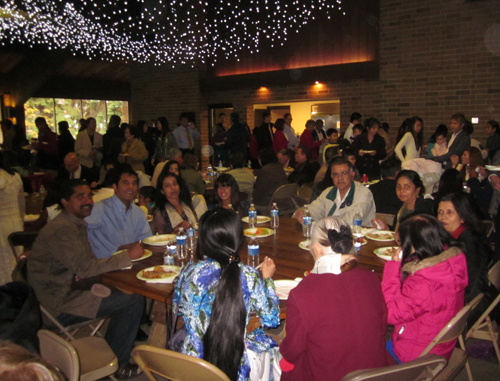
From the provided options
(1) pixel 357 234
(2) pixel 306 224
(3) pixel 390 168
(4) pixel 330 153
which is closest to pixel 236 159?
(4) pixel 330 153

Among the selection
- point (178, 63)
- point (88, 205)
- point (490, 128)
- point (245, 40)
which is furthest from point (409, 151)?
point (178, 63)

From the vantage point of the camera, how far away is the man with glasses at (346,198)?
4035 millimetres

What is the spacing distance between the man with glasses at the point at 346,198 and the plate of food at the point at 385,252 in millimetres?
842

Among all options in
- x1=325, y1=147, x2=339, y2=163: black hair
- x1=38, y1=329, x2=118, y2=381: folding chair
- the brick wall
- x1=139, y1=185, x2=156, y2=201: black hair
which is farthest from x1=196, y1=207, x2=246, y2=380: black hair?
the brick wall

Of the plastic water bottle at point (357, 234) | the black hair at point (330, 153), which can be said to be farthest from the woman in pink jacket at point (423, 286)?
the black hair at point (330, 153)

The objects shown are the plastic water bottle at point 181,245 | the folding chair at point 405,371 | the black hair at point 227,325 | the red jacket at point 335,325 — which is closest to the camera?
the folding chair at point 405,371

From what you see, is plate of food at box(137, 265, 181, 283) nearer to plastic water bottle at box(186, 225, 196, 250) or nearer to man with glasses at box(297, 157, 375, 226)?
plastic water bottle at box(186, 225, 196, 250)

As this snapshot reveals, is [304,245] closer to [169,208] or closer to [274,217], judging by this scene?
[274,217]

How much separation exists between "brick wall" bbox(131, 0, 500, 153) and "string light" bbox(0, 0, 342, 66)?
5.85 feet

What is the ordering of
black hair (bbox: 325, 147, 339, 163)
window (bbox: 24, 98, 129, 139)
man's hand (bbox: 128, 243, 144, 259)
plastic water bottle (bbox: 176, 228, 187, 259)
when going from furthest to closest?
window (bbox: 24, 98, 129, 139), black hair (bbox: 325, 147, 339, 163), plastic water bottle (bbox: 176, 228, 187, 259), man's hand (bbox: 128, 243, 144, 259)

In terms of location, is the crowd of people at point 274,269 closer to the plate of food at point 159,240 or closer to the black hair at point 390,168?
the black hair at point 390,168

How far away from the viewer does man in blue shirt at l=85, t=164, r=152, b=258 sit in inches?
147

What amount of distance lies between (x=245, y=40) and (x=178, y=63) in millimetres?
2433

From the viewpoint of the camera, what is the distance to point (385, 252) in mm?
3090
